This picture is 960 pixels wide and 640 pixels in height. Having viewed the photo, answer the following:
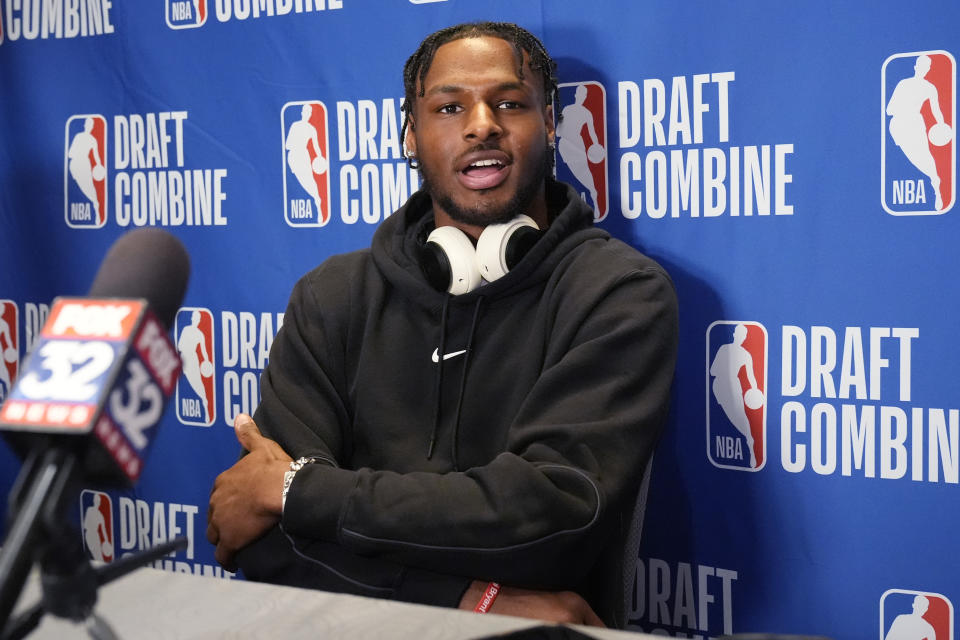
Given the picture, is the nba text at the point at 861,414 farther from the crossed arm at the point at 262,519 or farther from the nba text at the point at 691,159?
the crossed arm at the point at 262,519

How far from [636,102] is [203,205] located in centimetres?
113

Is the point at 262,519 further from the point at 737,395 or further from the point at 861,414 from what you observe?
the point at 861,414

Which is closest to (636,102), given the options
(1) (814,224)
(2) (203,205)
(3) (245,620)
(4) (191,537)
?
(1) (814,224)

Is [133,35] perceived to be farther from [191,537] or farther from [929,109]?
[929,109]

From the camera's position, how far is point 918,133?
1.71 m

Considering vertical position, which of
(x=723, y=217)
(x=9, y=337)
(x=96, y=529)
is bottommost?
(x=96, y=529)

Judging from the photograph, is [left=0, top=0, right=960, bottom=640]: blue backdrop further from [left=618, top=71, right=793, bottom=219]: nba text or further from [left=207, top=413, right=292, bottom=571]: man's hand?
[left=207, top=413, right=292, bottom=571]: man's hand

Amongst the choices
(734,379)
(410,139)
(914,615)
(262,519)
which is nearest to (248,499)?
(262,519)

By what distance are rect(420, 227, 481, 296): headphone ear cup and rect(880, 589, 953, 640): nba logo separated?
989 mm

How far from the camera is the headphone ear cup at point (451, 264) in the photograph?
1.72m

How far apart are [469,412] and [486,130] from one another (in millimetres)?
520

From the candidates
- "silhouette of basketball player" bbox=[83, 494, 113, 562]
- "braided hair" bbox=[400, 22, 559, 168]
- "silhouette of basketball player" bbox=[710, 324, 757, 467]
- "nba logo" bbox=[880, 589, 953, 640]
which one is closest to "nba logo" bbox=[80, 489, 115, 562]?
"silhouette of basketball player" bbox=[83, 494, 113, 562]

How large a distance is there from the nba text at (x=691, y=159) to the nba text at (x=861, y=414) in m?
0.27

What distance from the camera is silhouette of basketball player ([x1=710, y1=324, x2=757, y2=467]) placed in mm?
1890
